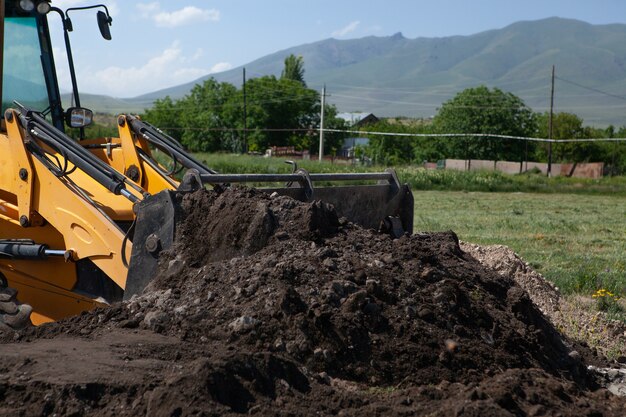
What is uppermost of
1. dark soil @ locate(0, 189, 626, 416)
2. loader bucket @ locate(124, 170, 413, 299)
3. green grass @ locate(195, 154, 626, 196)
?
loader bucket @ locate(124, 170, 413, 299)

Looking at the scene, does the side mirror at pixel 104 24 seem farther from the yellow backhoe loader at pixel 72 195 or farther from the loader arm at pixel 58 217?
the loader arm at pixel 58 217

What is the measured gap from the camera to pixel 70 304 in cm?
672

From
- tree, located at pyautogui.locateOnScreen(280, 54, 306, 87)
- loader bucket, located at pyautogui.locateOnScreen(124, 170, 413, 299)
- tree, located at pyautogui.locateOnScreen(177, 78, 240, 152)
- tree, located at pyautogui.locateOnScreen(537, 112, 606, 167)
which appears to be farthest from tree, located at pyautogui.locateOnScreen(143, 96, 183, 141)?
loader bucket, located at pyautogui.locateOnScreen(124, 170, 413, 299)

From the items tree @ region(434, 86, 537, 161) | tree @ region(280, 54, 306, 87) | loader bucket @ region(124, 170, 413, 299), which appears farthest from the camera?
tree @ region(280, 54, 306, 87)

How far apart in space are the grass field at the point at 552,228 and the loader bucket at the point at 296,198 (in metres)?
2.65

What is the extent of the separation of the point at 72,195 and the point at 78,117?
62.5 inches

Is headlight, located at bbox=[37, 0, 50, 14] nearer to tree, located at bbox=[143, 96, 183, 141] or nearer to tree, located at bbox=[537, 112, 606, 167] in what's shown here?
tree, located at bbox=[537, 112, 606, 167]

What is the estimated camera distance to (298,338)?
502 cm

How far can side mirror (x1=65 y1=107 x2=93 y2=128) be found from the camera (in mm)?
7699

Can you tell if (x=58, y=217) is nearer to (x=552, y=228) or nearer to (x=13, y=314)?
(x=13, y=314)

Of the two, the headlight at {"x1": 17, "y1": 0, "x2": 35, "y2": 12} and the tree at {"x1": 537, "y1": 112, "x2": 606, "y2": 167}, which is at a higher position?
the headlight at {"x1": 17, "y1": 0, "x2": 35, "y2": 12}

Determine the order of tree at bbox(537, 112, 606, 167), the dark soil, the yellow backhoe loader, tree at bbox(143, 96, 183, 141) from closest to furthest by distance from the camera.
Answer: the dark soil
the yellow backhoe loader
tree at bbox(537, 112, 606, 167)
tree at bbox(143, 96, 183, 141)

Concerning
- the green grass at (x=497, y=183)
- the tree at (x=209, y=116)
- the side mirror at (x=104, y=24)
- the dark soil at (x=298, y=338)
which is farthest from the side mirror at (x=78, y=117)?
the tree at (x=209, y=116)

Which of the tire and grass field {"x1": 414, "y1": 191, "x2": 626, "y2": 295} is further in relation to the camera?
grass field {"x1": 414, "y1": 191, "x2": 626, "y2": 295}
